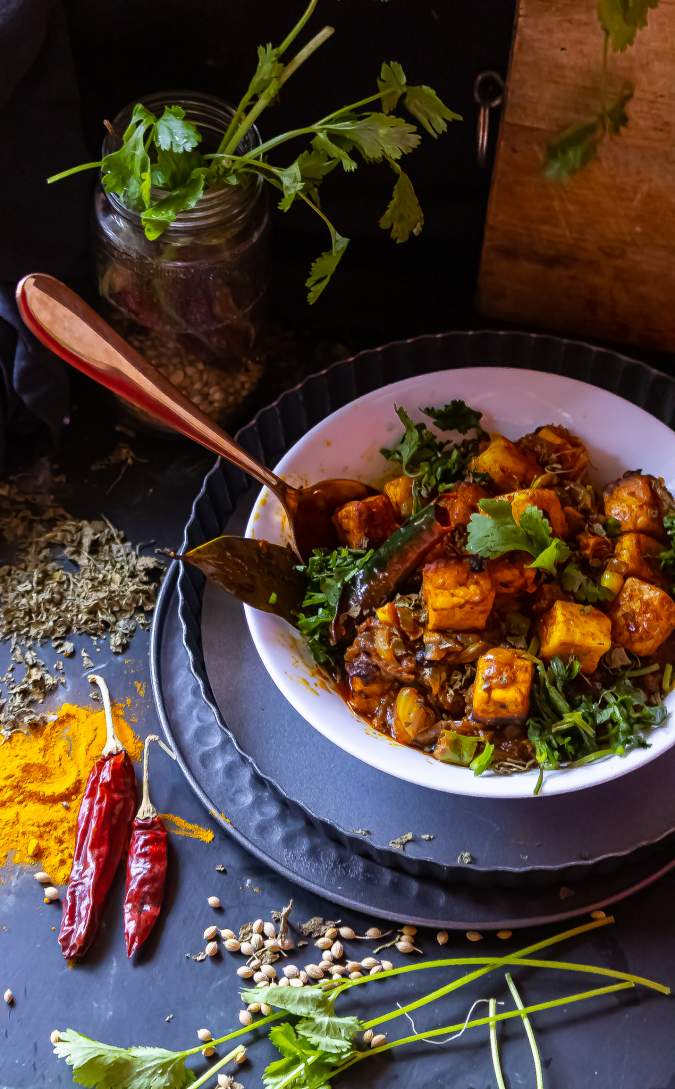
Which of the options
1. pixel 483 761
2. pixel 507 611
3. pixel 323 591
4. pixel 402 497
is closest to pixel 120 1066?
pixel 483 761

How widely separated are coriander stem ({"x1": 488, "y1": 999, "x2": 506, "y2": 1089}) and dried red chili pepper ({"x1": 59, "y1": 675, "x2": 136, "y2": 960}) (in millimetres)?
796

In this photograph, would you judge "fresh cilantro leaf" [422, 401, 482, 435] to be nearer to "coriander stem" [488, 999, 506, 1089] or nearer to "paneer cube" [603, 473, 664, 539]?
"paneer cube" [603, 473, 664, 539]

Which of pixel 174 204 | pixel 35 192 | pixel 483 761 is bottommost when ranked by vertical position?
pixel 483 761

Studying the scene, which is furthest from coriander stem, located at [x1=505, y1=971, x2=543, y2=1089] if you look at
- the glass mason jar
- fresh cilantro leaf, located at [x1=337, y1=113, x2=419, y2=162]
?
fresh cilantro leaf, located at [x1=337, y1=113, x2=419, y2=162]

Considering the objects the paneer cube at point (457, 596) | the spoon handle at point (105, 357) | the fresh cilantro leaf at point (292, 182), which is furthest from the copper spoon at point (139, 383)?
the fresh cilantro leaf at point (292, 182)

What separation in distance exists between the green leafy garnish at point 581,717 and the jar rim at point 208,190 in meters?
1.22

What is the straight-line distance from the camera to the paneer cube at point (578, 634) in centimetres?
215

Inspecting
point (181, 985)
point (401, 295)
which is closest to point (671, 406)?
point (401, 295)

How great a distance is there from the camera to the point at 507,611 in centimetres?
229

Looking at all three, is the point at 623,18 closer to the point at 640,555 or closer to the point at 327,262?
the point at 327,262

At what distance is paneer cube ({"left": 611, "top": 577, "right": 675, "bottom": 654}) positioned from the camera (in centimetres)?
219

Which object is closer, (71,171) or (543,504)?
(543,504)

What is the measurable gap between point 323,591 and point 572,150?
1185 mm

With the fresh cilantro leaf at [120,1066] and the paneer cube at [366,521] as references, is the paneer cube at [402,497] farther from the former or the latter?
the fresh cilantro leaf at [120,1066]
